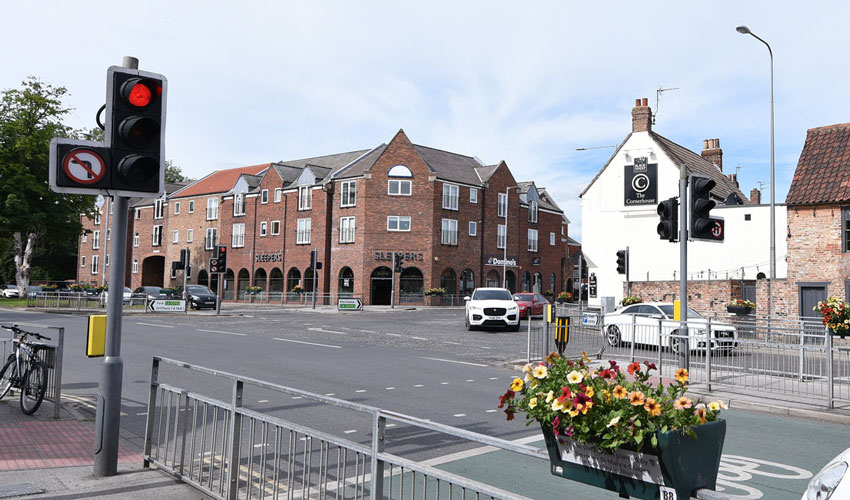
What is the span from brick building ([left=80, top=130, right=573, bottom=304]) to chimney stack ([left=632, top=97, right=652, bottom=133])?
57.0ft

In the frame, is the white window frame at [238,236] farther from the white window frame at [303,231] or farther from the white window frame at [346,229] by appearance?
the white window frame at [346,229]

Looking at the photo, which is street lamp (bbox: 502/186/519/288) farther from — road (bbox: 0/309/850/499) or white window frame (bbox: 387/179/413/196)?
road (bbox: 0/309/850/499)

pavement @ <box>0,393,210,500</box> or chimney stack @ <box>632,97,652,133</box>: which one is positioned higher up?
chimney stack @ <box>632,97,652,133</box>

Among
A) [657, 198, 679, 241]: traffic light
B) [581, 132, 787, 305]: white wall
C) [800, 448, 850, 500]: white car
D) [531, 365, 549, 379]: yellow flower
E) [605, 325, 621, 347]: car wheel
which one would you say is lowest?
Result: [605, 325, 621, 347]: car wheel

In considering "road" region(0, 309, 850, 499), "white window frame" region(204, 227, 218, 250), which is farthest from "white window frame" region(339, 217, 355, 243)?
"road" region(0, 309, 850, 499)

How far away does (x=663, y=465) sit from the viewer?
8.75 feet

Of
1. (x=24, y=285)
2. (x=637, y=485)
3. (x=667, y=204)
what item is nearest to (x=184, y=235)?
(x=24, y=285)

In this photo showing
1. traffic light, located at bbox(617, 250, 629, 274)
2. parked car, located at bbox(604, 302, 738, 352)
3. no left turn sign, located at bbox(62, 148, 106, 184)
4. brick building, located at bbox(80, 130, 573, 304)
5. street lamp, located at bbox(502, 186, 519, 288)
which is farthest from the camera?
street lamp, located at bbox(502, 186, 519, 288)

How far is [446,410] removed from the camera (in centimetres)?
913

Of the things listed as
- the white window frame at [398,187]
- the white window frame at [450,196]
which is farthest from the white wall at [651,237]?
the white window frame at [398,187]

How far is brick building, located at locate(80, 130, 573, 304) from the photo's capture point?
51156mm

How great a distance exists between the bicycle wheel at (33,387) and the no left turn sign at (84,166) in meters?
3.87

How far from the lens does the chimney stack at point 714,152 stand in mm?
46281

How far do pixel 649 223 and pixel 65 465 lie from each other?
3614cm
